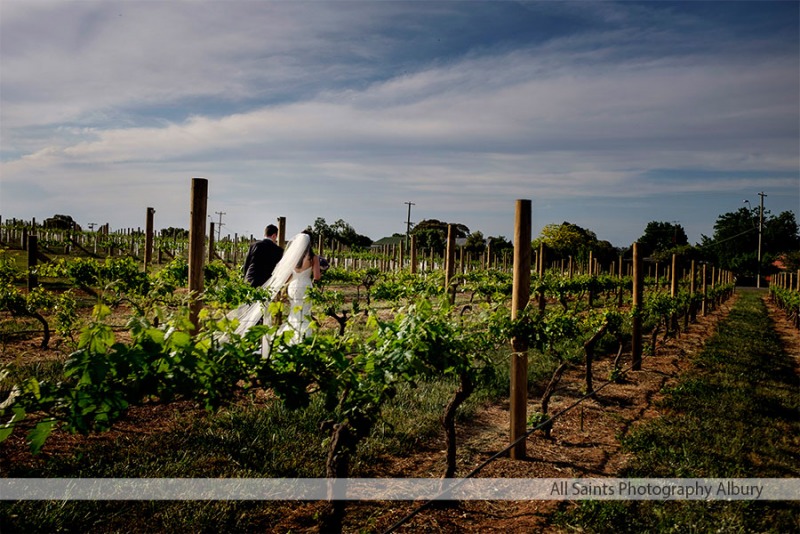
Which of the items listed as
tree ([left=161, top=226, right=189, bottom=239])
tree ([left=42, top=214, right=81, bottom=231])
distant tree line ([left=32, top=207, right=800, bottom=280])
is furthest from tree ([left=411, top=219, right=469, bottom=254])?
tree ([left=42, top=214, right=81, bottom=231])

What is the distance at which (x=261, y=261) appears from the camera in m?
7.70

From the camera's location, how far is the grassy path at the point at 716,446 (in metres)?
3.62

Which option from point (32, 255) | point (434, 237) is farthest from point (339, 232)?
point (32, 255)

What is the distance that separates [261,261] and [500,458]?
4.58m

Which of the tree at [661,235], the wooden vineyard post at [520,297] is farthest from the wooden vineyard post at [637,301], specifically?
the tree at [661,235]

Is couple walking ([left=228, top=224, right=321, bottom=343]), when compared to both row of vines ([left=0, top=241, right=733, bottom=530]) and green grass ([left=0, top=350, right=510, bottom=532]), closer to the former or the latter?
green grass ([left=0, top=350, right=510, bottom=532])

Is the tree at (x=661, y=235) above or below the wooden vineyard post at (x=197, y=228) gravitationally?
above

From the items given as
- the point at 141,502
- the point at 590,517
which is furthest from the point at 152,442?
the point at 590,517

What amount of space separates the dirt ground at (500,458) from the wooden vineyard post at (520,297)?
518 mm

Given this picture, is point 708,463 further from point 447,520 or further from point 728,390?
point 728,390

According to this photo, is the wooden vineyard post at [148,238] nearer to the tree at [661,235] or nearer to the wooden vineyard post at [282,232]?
the wooden vineyard post at [282,232]

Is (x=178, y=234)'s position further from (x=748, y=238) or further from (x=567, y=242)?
(x=748, y=238)

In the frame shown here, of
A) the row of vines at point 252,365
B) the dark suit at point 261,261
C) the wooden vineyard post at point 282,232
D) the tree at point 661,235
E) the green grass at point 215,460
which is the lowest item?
the green grass at point 215,460

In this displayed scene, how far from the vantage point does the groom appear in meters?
7.67
